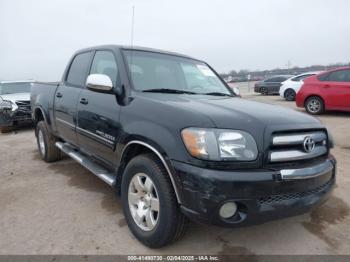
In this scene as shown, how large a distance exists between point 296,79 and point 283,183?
14.2 m

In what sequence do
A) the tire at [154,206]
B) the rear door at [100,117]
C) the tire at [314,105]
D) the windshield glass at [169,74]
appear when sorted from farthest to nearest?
the tire at [314,105], the windshield glass at [169,74], the rear door at [100,117], the tire at [154,206]

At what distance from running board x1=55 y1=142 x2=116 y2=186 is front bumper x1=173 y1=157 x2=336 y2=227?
1.13 m

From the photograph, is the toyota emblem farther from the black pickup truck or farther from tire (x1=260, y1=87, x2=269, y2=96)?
tire (x1=260, y1=87, x2=269, y2=96)

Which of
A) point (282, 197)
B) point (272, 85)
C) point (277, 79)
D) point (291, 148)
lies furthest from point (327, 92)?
point (277, 79)

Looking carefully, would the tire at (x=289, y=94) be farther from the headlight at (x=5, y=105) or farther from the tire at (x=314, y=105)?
the headlight at (x=5, y=105)

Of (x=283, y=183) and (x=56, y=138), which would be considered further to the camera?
(x=56, y=138)

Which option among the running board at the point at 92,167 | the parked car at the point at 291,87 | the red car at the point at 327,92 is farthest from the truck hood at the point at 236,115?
the parked car at the point at 291,87

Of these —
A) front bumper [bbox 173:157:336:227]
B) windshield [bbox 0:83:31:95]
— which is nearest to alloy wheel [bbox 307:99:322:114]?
front bumper [bbox 173:157:336:227]

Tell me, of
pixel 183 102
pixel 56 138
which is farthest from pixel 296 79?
pixel 183 102

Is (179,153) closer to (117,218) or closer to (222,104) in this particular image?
(222,104)

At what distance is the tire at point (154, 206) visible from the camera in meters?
2.37

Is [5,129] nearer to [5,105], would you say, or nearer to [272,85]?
[5,105]

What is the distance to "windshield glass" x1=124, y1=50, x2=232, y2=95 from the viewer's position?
127 inches

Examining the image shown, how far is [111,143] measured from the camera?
3066 millimetres
